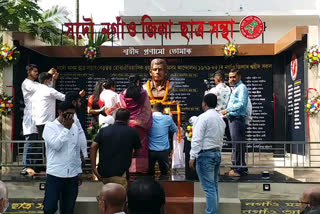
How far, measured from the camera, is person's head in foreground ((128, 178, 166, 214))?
8.43 feet

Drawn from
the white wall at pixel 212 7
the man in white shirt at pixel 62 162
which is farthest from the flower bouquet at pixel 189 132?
the white wall at pixel 212 7

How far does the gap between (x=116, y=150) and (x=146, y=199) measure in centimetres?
261

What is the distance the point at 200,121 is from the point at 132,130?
946mm

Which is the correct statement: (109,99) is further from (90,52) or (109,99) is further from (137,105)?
(90,52)

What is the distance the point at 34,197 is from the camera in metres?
7.09

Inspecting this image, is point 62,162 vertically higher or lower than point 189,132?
lower

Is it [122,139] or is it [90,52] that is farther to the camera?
[90,52]

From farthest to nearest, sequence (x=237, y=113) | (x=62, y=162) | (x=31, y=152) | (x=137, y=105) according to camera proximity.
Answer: (x=31, y=152), (x=237, y=113), (x=137, y=105), (x=62, y=162)

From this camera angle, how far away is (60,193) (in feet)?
17.0

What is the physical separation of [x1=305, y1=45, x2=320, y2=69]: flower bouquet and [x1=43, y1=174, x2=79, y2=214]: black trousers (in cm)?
553

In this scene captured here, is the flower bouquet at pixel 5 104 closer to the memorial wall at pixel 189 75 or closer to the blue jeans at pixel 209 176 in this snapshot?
the memorial wall at pixel 189 75

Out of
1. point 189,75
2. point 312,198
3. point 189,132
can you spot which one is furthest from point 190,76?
point 312,198

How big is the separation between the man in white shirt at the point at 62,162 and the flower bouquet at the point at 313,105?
5.23 m

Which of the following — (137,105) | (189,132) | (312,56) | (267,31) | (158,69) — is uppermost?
(267,31)
